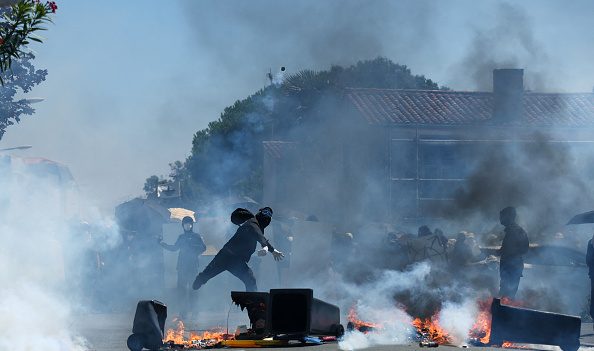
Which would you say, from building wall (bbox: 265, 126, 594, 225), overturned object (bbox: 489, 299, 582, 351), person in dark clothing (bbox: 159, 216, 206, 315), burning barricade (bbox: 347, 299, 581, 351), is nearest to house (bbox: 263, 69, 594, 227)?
building wall (bbox: 265, 126, 594, 225)

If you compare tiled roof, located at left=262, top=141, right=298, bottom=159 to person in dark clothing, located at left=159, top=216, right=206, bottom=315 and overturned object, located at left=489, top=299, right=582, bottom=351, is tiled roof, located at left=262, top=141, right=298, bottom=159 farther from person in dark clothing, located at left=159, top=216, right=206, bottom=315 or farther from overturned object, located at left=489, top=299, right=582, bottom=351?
overturned object, located at left=489, top=299, right=582, bottom=351

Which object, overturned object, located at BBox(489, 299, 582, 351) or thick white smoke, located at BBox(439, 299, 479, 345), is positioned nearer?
overturned object, located at BBox(489, 299, 582, 351)

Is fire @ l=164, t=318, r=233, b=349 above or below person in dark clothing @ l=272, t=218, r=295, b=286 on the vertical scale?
below

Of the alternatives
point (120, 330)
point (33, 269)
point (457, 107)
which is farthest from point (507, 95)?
point (33, 269)

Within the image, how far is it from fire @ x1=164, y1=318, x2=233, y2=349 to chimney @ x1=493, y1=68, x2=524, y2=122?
2752 centimetres

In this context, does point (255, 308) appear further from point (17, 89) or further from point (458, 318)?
point (17, 89)

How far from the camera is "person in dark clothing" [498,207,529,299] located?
17688mm

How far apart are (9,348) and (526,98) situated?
36.4 meters

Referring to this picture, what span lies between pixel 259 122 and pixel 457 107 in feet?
28.1

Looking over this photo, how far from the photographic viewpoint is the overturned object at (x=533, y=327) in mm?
12641

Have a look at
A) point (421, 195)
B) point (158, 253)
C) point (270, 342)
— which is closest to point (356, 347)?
point (270, 342)

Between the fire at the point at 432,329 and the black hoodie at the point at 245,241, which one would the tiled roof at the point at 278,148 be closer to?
the black hoodie at the point at 245,241

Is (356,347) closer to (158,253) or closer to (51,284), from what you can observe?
(51,284)

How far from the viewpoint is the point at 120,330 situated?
59.1 feet
